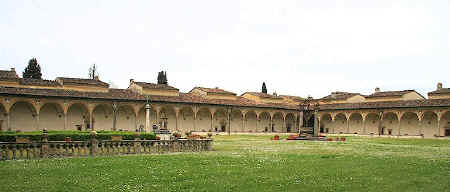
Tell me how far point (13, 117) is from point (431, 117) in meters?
48.5

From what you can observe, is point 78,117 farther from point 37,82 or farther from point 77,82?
point 37,82

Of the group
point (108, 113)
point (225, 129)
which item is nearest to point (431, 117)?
point (225, 129)

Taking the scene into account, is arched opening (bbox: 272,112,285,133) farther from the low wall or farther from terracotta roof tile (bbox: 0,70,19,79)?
the low wall

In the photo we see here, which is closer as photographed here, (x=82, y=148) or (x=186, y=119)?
(x=82, y=148)

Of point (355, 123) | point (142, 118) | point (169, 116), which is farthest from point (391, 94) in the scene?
point (142, 118)

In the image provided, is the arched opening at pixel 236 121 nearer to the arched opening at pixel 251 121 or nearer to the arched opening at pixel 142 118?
the arched opening at pixel 251 121

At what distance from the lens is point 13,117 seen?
39406 millimetres

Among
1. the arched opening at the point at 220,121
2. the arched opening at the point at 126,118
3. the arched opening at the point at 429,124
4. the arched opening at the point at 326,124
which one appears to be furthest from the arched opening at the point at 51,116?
the arched opening at the point at 429,124

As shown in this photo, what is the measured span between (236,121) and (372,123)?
63.5 ft

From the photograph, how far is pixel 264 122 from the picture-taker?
61469mm

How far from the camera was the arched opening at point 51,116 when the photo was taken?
41.6 m

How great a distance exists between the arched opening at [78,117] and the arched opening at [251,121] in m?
23.8

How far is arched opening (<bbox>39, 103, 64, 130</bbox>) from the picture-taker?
41.6 m

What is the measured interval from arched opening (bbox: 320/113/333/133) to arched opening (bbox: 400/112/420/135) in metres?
11.3
